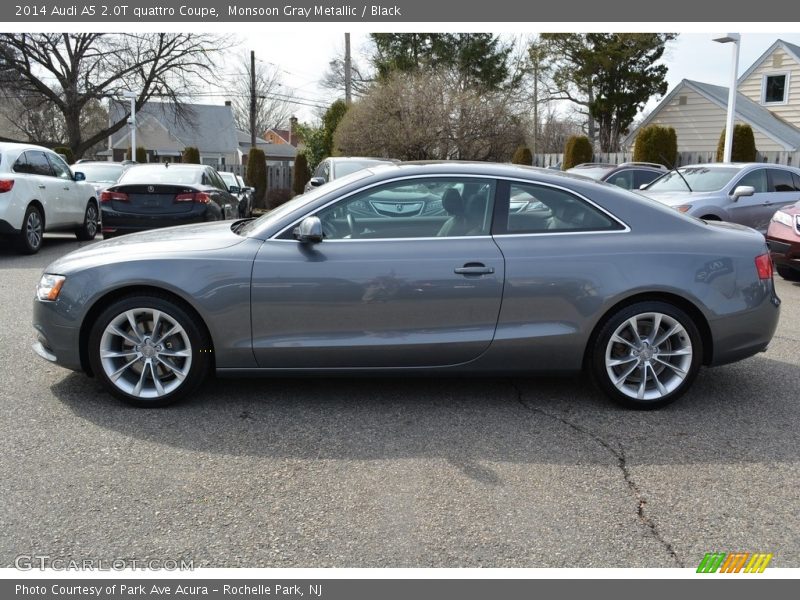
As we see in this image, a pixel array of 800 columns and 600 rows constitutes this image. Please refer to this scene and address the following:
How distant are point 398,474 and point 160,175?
1039 cm

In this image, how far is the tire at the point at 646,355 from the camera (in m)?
4.82

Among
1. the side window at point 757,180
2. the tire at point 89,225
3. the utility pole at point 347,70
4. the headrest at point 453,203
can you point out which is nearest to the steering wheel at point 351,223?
the headrest at point 453,203

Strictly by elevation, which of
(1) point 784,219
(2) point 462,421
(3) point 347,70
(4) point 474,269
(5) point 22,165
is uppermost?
(3) point 347,70

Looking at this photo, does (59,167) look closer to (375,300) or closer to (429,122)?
(375,300)

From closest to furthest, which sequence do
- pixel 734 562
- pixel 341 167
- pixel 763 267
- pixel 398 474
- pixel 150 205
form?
pixel 734 562
pixel 398 474
pixel 763 267
pixel 150 205
pixel 341 167

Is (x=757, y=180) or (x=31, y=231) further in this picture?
(x=757, y=180)

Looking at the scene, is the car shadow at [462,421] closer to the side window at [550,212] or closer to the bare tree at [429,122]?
the side window at [550,212]

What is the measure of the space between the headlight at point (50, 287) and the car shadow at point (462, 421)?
0.67 m

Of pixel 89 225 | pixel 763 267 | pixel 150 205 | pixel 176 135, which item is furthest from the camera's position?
pixel 176 135

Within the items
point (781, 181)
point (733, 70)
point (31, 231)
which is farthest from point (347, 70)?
point (781, 181)

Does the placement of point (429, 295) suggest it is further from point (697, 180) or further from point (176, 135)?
point (176, 135)

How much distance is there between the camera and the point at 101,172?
1822 cm

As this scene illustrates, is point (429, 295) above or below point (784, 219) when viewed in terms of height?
below

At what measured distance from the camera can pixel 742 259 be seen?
4938mm
